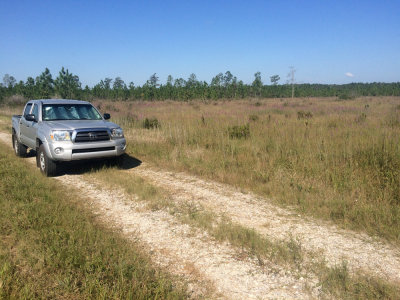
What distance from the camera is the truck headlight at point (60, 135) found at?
6625 millimetres

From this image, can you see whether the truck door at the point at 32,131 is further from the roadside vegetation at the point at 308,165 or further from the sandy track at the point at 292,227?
the sandy track at the point at 292,227

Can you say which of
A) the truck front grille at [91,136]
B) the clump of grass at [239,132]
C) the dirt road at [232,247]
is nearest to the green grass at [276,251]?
the dirt road at [232,247]

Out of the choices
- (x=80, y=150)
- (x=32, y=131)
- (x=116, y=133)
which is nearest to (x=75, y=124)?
(x=80, y=150)

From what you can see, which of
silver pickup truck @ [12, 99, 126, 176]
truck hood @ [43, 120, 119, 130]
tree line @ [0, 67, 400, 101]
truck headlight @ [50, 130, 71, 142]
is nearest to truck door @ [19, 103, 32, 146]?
silver pickup truck @ [12, 99, 126, 176]

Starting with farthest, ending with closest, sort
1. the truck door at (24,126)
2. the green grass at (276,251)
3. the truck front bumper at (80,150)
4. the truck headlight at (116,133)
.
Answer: the truck door at (24,126)
the truck headlight at (116,133)
the truck front bumper at (80,150)
the green grass at (276,251)

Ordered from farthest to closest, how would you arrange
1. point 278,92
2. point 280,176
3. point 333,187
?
1. point 278,92
2. point 280,176
3. point 333,187

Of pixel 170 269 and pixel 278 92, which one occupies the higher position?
pixel 278 92

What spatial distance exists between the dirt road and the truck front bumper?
1.14 m

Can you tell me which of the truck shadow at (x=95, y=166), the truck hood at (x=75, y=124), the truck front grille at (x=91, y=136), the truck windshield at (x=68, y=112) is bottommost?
the truck shadow at (x=95, y=166)

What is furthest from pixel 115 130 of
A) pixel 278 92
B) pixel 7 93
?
pixel 278 92

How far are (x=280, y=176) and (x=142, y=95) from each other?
54.5 m

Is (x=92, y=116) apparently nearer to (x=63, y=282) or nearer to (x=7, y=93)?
(x=63, y=282)

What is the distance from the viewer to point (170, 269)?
315 cm

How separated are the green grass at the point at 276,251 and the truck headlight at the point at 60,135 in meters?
2.10
